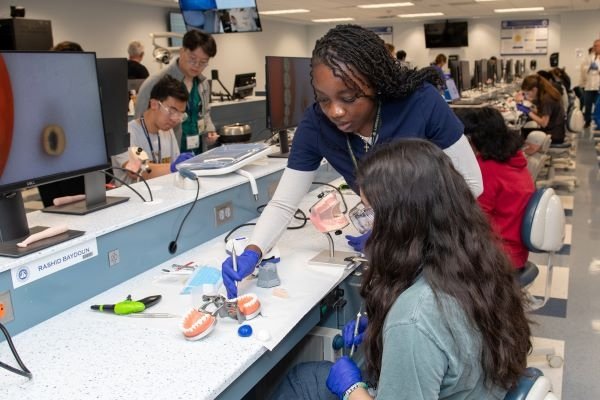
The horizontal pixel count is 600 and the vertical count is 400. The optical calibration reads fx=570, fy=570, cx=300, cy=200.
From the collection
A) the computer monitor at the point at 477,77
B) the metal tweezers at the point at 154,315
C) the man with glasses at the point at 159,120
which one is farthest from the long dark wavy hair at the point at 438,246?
the computer monitor at the point at 477,77

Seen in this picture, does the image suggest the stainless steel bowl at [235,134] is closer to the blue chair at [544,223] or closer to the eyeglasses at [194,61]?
the eyeglasses at [194,61]

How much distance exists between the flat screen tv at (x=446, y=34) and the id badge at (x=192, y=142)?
38.9ft

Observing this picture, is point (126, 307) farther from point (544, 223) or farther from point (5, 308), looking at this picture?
point (544, 223)

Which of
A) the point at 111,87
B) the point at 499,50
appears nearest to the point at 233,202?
the point at 111,87

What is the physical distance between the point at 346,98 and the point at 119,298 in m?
0.75

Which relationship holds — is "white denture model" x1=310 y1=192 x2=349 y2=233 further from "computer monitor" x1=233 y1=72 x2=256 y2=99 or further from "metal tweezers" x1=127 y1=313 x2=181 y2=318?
"computer monitor" x1=233 y1=72 x2=256 y2=99

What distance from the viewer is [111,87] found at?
1.89 meters

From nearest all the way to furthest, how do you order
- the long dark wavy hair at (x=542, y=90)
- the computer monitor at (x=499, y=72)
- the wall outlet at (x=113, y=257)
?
the wall outlet at (x=113, y=257)
the long dark wavy hair at (x=542, y=90)
the computer monitor at (x=499, y=72)

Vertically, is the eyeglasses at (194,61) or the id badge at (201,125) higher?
the eyeglasses at (194,61)

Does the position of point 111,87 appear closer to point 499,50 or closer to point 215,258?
point 215,258

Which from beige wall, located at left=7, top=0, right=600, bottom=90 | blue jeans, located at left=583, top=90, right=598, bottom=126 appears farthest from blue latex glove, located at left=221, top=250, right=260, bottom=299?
blue jeans, located at left=583, top=90, right=598, bottom=126

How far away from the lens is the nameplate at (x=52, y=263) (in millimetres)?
1229

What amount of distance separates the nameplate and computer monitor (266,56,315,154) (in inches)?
47.0

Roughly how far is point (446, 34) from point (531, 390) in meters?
13.9
